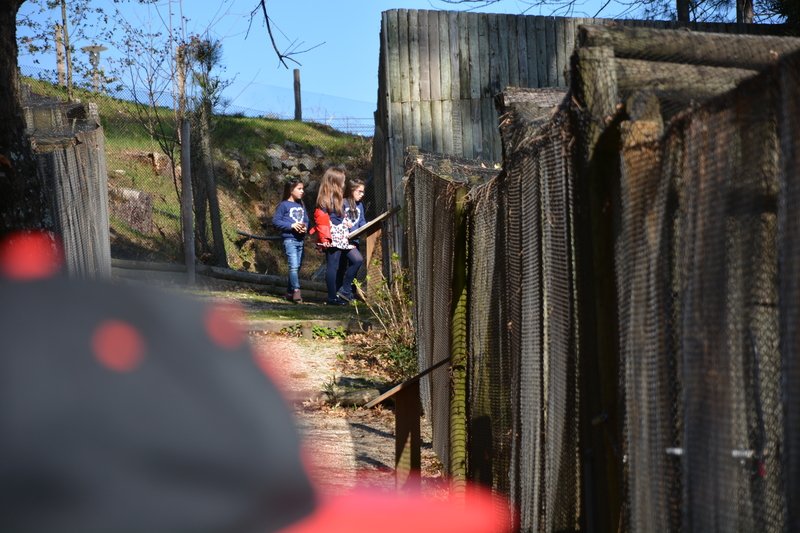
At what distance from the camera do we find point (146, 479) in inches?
25.4

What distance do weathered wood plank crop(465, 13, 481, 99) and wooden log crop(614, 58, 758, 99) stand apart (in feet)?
26.2

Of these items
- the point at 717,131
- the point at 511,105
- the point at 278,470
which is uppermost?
the point at 511,105

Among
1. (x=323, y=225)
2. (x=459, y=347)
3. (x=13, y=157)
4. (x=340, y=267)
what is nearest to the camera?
(x=459, y=347)

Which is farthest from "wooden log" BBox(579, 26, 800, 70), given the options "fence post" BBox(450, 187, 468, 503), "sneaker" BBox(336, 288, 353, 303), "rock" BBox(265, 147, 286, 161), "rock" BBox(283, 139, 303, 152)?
"rock" BBox(283, 139, 303, 152)

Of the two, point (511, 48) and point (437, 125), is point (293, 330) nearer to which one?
point (437, 125)

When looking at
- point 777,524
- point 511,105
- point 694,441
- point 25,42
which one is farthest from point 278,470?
point 25,42

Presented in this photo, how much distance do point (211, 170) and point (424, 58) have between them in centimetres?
835

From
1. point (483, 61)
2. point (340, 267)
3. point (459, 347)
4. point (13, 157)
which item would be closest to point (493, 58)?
point (483, 61)

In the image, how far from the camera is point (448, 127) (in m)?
9.92

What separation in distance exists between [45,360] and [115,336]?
0.06 metres

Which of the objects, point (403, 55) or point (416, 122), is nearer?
point (403, 55)

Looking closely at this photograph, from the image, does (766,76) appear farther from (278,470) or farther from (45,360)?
(45,360)

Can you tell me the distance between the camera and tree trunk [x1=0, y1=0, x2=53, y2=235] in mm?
5422

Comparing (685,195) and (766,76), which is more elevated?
(766,76)
